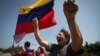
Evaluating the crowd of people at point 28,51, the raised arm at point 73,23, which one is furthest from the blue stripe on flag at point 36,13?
the raised arm at point 73,23

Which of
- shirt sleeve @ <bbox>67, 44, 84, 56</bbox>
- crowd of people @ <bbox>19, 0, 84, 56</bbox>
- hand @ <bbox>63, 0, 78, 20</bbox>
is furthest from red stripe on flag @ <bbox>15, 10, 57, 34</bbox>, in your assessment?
hand @ <bbox>63, 0, 78, 20</bbox>

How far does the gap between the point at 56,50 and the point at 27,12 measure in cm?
594

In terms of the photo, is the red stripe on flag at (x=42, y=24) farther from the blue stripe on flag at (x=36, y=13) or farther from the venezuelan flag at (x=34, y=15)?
the blue stripe on flag at (x=36, y=13)

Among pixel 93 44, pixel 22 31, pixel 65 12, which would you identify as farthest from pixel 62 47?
pixel 93 44

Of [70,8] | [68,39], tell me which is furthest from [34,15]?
[70,8]

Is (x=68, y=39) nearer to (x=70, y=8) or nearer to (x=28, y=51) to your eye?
(x=70, y=8)

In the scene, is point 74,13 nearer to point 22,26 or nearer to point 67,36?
point 67,36

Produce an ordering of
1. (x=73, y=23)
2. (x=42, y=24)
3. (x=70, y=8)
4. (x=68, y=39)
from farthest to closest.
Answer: (x=42, y=24) → (x=68, y=39) → (x=73, y=23) → (x=70, y=8)

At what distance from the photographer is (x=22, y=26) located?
1058 cm

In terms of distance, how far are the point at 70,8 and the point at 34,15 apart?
21.7 ft

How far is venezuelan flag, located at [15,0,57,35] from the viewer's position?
9727 millimetres

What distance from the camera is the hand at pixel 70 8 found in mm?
3574

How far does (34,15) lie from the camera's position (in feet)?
33.4

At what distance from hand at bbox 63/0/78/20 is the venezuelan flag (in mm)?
5571
